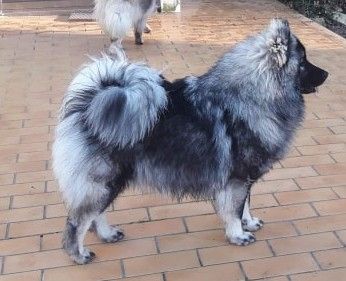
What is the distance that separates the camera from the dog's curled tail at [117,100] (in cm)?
273

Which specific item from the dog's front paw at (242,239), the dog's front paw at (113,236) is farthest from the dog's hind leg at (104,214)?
the dog's front paw at (242,239)

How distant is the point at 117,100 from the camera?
8.93 feet

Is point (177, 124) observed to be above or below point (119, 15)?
above

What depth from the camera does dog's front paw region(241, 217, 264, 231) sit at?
3.27 m

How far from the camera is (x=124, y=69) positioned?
111 inches

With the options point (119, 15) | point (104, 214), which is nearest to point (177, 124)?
point (104, 214)

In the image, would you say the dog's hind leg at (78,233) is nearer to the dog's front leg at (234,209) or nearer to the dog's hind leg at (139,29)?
the dog's front leg at (234,209)

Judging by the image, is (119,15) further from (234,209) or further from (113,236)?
(234,209)

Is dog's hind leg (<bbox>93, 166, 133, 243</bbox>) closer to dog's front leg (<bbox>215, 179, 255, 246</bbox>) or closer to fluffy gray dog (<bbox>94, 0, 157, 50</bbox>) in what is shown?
dog's front leg (<bbox>215, 179, 255, 246</bbox>)

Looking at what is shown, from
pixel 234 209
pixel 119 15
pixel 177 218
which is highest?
pixel 234 209

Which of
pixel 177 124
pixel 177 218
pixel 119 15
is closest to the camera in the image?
pixel 177 124

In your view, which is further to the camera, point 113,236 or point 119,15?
point 119,15

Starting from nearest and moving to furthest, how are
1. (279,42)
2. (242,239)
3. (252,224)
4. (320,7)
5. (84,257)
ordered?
(279,42)
(84,257)
(242,239)
(252,224)
(320,7)

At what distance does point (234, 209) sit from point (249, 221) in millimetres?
264
